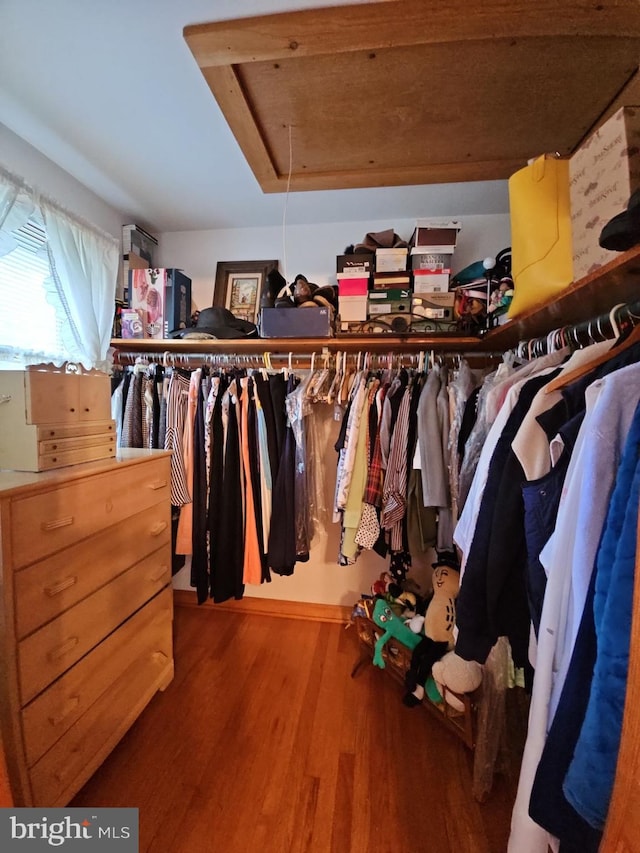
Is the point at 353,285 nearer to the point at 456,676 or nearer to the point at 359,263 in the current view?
the point at 359,263

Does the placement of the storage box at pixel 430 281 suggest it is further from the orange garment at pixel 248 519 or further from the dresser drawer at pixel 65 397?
the dresser drawer at pixel 65 397

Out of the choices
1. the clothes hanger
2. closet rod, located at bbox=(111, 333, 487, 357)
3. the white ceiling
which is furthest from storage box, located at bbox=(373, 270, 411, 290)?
the clothes hanger

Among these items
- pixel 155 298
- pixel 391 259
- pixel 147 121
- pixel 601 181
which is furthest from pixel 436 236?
pixel 155 298

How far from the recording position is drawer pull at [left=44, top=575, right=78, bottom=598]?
0.85 metres

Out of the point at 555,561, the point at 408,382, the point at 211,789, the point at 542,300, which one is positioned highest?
the point at 542,300

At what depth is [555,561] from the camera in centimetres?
56

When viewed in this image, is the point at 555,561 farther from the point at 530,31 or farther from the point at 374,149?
the point at 374,149

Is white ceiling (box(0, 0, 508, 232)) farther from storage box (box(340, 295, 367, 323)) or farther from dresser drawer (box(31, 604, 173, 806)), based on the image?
dresser drawer (box(31, 604, 173, 806))

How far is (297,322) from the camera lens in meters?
1.46

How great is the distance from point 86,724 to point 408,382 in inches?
63.7

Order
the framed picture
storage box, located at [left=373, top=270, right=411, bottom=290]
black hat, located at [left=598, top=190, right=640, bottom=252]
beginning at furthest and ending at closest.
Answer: the framed picture, storage box, located at [left=373, top=270, right=411, bottom=290], black hat, located at [left=598, top=190, right=640, bottom=252]

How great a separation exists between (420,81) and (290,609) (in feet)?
7.78

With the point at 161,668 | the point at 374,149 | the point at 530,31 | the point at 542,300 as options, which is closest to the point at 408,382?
the point at 542,300

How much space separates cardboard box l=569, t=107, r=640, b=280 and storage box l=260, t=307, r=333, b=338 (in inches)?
35.2
